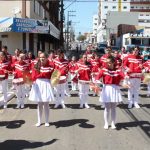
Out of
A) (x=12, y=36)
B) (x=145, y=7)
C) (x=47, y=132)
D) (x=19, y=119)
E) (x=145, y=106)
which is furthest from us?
(x=145, y=7)

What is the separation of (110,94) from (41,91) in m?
1.69

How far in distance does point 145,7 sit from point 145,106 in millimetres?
143154

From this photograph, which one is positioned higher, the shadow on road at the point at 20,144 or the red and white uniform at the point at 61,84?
the red and white uniform at the point at 61,84

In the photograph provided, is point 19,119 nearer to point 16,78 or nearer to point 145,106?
point 16,78

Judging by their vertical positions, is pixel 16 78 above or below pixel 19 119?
above

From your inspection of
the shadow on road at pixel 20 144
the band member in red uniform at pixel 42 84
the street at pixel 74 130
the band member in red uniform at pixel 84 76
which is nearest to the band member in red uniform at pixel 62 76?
the street at pixel 74 130

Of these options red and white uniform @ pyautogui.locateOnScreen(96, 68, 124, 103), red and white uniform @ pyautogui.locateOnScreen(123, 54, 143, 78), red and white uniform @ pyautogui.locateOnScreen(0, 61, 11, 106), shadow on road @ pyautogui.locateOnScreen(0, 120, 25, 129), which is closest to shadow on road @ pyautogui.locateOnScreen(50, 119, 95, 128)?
shadow on road @ pyautogui.locateOnScreen(0, 120, 25, 129)

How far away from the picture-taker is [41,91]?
428 inches

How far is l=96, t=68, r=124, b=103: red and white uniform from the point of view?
10742 mm

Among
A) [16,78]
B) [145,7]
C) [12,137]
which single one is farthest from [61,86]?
[145,7]

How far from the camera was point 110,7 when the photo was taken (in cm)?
15912

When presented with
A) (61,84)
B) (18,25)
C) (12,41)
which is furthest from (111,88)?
(12,41)

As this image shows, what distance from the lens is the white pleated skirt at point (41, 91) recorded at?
10.8 m

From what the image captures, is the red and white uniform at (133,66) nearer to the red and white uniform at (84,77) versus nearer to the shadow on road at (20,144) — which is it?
the red and white uniform at (84,77)
